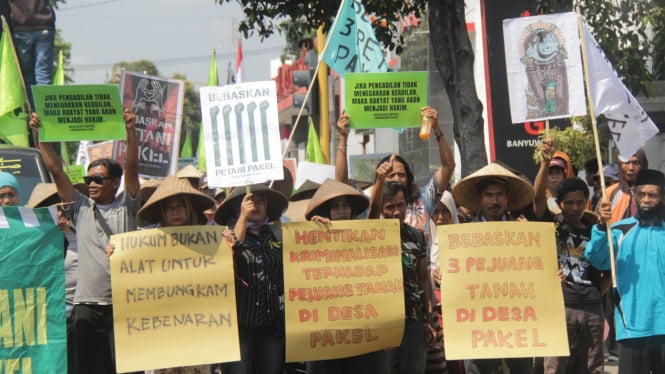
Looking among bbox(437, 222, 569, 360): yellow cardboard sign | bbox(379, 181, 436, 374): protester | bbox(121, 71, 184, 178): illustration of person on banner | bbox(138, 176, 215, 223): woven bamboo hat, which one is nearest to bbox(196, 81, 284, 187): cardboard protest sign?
bbox(138, 176, 215, 223): woven bamboo hat

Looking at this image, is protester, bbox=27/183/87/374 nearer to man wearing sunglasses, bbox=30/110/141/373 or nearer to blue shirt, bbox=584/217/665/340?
man wearing sunglasses, bbox=30/110/141/373

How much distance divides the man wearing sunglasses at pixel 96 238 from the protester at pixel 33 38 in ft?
25.0

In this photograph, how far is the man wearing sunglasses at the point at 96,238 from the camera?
6.42 m

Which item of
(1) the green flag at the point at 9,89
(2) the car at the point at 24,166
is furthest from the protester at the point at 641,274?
(1) the green flag at the point at 9,89

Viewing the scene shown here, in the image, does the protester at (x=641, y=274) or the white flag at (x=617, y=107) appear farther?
the white flag at (x=617, y=107)

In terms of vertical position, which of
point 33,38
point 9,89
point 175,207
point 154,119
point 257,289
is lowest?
point 257,289

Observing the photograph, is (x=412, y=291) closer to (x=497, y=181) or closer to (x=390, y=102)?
(x=497, y=181)

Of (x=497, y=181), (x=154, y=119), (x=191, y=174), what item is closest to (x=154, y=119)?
(x=154, y=119)

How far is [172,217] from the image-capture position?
6328 millimetres

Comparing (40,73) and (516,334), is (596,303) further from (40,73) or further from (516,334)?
(40,73)

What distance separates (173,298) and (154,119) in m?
3.43

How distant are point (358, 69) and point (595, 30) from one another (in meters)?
2.62

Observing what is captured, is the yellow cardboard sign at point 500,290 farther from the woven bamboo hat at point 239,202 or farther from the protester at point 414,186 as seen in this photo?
the woven bamboo hat at point 239,202

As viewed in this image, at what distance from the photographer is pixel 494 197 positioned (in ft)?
21.2
